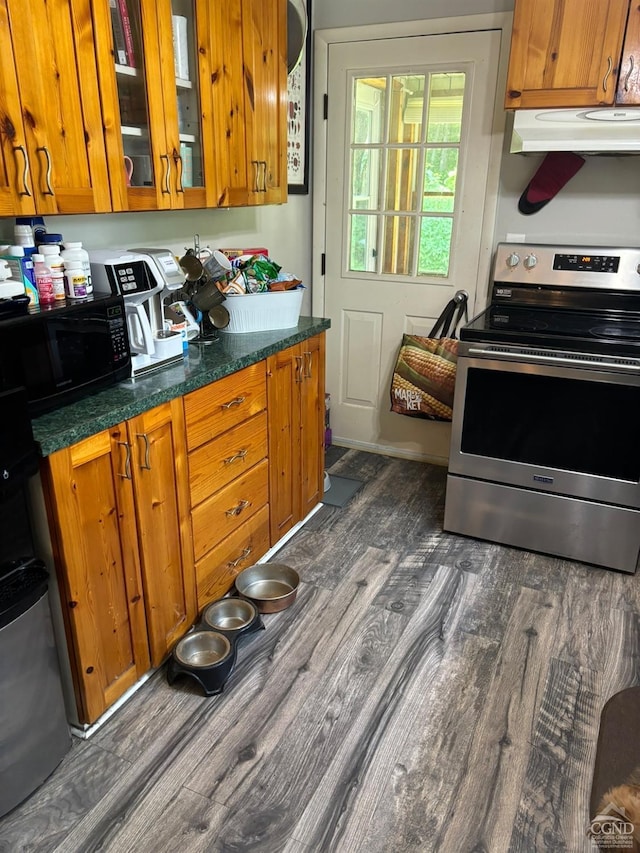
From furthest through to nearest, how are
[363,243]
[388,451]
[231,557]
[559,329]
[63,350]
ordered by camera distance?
[388,451]
[363,243]
[559,329]
[231,557]
[63,350]

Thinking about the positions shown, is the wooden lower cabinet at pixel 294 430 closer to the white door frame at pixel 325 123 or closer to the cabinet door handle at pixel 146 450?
the cabinet door handle at pixel 146 450

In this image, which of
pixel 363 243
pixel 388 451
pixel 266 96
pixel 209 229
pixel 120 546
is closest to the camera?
pixel 120 546

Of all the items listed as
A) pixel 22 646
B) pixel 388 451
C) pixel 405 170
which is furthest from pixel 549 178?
pixel 22 646

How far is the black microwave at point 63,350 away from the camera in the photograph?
4.58ft

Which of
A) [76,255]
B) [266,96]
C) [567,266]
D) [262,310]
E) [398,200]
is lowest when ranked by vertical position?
[262,310]

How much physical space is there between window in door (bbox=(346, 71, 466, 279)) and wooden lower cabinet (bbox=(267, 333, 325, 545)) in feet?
2.96

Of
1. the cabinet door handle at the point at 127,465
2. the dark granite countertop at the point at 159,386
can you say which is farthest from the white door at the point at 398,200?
the cabinet door handle at the point at 127,465

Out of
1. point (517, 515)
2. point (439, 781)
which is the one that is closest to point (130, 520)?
point (439, 781)

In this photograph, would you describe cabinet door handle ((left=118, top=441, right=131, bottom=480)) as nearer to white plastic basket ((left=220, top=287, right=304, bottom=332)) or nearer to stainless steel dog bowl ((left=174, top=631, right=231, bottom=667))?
stainless steel dog bowl ((left=174, top=631, right=231, bottom=667))

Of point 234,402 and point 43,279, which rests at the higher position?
point 43,279

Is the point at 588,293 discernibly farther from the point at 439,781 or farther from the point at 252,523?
the point at 439,781

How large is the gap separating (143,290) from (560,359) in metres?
1.47

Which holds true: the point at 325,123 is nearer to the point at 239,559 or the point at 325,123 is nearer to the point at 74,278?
the point at 74,278

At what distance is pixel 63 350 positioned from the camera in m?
1.53
